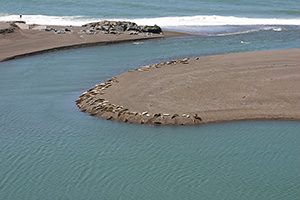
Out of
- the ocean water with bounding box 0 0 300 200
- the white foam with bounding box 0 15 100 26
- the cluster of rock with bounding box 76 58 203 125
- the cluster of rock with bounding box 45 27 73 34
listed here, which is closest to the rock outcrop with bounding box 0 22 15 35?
the cluster of rock with bounding box 45 27 73 34

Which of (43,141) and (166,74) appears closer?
(43,141)

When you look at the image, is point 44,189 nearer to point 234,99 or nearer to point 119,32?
point 234,99

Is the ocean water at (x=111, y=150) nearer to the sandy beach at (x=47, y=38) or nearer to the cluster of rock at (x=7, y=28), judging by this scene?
the sandy beach at (x=47, y=38)

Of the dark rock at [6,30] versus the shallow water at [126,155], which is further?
the dark rock at [6,30]

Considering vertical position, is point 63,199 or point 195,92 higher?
point 195,92

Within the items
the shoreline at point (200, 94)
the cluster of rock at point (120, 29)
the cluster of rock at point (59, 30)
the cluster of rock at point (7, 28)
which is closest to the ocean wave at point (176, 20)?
the cluster of rock at point (120, 29)

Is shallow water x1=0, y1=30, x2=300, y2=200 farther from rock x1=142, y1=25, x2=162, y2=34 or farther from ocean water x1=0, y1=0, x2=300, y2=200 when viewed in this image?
rock x1=142, y1=25, x2=162, y2=34

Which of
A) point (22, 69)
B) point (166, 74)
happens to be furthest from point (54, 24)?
point (166, 74)
